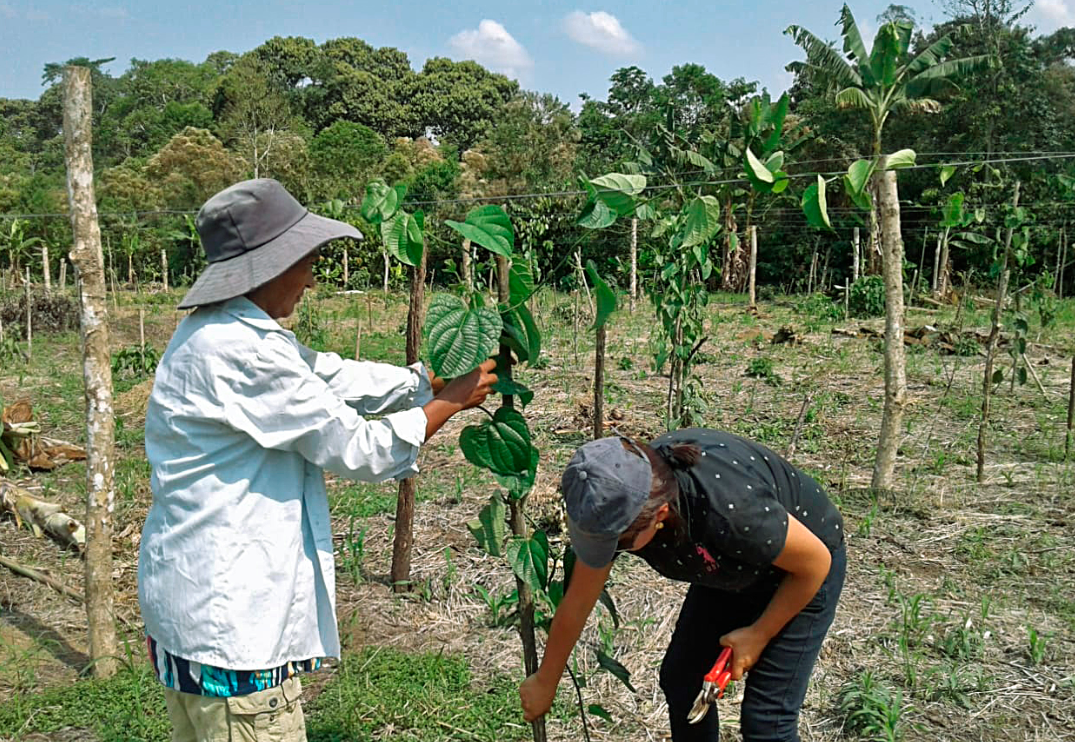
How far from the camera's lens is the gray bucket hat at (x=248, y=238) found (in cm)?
144

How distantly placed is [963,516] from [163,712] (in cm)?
350

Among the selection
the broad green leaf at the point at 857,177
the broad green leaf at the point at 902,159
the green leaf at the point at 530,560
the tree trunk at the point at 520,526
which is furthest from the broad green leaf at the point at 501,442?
the broad green leaf at the point at 902,159

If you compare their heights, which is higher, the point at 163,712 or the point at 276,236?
the point at 276,236

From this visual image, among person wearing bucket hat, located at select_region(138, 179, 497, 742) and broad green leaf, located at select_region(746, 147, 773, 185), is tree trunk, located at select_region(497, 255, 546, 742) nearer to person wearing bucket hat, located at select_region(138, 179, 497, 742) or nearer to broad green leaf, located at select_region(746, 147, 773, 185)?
person wearing bucket hat, located at select_region(138, 179, 497, 742)

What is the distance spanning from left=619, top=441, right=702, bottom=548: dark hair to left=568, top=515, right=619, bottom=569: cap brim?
0.08ft

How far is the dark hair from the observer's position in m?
1.44

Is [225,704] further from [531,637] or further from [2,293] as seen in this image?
[2,293]

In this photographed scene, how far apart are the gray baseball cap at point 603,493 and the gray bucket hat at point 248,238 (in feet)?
1.72

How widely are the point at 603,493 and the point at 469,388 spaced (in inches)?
12.6

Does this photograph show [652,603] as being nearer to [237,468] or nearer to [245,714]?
[245,714]

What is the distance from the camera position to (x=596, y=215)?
1632mm

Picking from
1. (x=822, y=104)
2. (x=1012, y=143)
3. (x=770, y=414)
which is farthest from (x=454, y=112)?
(x=770, y=414)

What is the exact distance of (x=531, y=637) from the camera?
1.78 meters

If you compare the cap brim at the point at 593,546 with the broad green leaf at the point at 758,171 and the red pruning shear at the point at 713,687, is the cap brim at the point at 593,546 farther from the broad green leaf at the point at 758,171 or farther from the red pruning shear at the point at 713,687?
the broad green leaf at the point at 758,171
